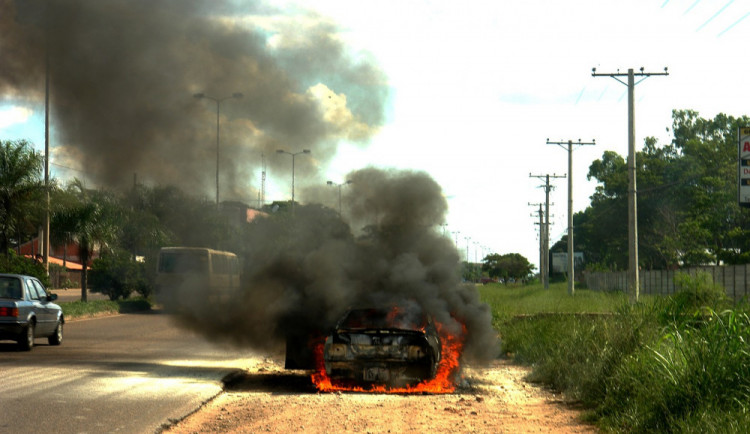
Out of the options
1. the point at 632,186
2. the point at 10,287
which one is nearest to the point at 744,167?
the point at 632,186

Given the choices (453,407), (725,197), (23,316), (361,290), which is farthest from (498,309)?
(725,197)

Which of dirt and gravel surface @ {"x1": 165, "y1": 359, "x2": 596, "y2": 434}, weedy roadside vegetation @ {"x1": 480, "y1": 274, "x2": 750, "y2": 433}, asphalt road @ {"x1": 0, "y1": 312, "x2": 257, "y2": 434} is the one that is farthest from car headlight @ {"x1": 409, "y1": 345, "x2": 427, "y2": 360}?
asphalt road @ {"x1": 0, "y1": 312, "x2": 257, "y2": 434}

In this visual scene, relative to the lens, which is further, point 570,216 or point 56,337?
point 570,216

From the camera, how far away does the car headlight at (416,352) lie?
12648 mm

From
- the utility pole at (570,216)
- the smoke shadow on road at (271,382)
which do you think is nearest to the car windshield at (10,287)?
the smoke shadow on road at (271,382)

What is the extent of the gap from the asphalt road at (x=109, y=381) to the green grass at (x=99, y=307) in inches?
360

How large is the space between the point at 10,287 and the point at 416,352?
34.4 ft

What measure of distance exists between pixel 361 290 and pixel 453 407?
4960mm

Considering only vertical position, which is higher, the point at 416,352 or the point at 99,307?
the point at 416,352

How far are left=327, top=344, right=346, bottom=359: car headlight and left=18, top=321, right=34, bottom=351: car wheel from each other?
8.61m

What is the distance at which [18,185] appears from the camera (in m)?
29.7

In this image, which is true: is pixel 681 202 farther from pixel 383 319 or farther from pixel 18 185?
pixel 383 319

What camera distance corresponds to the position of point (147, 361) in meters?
16.8

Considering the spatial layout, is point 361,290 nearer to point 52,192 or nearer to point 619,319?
point 619,319
